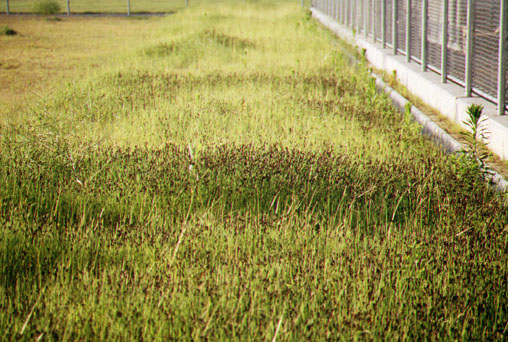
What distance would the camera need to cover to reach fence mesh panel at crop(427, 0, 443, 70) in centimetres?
981

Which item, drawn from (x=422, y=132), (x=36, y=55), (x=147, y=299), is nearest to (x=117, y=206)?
(x=147, y=299)

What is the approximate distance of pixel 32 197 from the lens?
→ 16.1ft

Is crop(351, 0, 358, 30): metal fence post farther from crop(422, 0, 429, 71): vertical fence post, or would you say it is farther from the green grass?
the green grass

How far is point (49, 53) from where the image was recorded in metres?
18.9

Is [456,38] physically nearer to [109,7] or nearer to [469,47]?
[469,47]

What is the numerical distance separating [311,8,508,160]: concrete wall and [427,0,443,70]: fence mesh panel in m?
0.22

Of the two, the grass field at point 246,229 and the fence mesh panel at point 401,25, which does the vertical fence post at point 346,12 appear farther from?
the grass field at point 246,229

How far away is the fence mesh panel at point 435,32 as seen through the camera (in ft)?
32.2

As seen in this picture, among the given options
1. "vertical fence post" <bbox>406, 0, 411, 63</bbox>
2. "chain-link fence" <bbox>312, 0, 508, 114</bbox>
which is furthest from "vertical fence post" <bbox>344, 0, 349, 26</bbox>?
"vertical fence post" <bbox>406, 0, 411, 63</bbox>

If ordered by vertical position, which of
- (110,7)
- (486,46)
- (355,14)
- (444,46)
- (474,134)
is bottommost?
(474,134)

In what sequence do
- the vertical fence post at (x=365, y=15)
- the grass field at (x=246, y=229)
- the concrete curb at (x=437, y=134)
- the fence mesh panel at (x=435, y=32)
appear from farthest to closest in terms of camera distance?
the vertical fence post at (x=365, y=15)
the fence mesh panel at (x=435, y=32)
the concrete curb at (x=437, y=134)
the grass field at (x=246, y=229)

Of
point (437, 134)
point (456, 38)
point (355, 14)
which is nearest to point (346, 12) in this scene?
point (355, 14)

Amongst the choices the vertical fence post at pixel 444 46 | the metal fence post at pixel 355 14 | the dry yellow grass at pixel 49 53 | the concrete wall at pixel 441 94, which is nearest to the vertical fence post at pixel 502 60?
the concrete wall at pixel 441 94

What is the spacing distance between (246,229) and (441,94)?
5315mm
